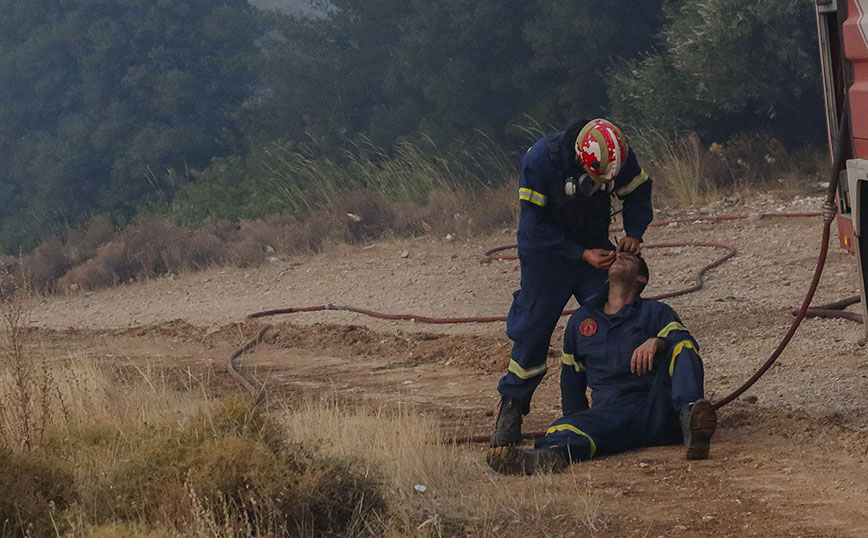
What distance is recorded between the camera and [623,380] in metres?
5.69

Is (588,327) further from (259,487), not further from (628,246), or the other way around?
(259,487)

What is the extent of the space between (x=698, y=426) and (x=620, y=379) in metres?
0.63

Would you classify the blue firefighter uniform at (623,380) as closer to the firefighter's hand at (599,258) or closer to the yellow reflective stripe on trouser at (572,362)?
the yellow reflective stripe on trouser at (572,362)

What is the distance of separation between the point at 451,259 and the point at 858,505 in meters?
9.74

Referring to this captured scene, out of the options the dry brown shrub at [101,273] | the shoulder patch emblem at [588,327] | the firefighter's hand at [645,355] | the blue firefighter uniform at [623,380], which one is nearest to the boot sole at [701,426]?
the blue firefighter uniform at [623,380]

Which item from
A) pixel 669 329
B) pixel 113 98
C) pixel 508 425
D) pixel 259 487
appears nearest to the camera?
pixel 259 487

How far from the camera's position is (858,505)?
14.6 ft

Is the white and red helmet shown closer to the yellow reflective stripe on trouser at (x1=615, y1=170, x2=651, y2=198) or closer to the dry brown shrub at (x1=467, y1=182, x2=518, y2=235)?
the yellow reflective stripe on trouser at (x1=615, y1=170, x2=651, y2=198)

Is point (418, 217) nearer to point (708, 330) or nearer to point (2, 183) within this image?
point (708, 330)

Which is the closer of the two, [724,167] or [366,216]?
[724,167]

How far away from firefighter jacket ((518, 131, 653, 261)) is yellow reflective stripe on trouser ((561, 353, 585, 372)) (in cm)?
50

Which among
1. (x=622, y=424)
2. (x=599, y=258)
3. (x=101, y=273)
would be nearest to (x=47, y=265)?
(x=101, y=273)

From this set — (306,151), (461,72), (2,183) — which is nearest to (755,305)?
(461,72)

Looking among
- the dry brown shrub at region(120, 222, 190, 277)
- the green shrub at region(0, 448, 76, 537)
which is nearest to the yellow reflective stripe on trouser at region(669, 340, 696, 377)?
the green shrub at region(0, 448, 76, 537)
